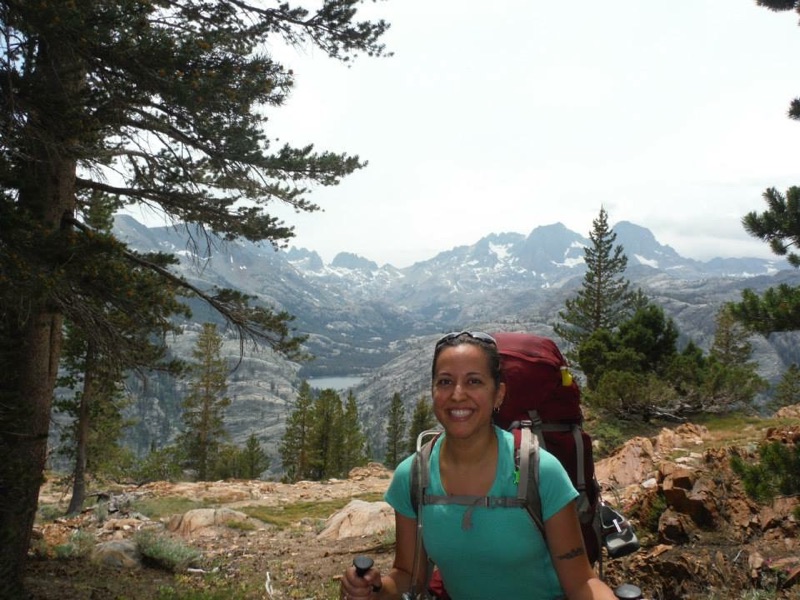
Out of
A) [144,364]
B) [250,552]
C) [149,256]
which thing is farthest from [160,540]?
[149,256]

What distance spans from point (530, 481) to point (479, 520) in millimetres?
312

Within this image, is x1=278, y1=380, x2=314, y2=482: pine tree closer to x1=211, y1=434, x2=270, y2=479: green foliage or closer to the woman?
x1=211, y1=434, x2=270, y2=479: green foliage

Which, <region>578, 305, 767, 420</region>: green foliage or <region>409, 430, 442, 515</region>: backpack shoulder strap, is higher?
<region>409, 430, 442, 515</region>: backpack shoulder strap

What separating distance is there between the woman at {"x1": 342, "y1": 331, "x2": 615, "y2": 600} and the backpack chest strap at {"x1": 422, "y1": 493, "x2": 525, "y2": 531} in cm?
2

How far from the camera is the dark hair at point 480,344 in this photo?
2.49m

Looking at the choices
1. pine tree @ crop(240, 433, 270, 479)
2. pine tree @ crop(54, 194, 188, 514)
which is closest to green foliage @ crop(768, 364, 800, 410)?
pine tree @ crop(240, 433, 270, 479)

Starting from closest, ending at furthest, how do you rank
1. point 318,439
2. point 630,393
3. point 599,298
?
point 630,393 < point 599,298 < point 318,439

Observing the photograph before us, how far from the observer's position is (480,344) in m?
2.51

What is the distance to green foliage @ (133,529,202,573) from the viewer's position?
866 cm

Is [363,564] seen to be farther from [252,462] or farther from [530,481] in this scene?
[252,462]

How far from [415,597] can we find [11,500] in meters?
6.29

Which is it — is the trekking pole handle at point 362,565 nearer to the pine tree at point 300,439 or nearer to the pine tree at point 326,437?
the pine tree at point 300,439

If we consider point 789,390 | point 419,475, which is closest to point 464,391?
point 419,475

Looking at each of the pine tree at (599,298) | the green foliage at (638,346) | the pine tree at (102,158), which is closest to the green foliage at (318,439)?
the pine tree at (599,298)
